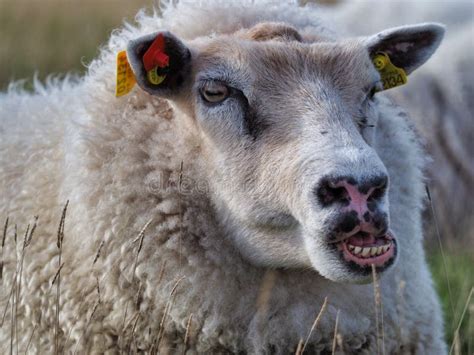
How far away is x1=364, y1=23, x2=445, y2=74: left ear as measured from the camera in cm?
427

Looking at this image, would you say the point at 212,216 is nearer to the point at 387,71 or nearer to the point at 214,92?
the point at 214,92

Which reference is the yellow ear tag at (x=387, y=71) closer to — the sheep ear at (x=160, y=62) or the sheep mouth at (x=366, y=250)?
the sheep ear at (x=160, y=62)

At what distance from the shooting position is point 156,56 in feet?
12.7

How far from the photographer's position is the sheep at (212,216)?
12.3 feet

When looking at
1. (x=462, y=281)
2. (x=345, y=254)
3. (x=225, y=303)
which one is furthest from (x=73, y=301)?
(x=462, y=281)

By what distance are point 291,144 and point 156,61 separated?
624 mm

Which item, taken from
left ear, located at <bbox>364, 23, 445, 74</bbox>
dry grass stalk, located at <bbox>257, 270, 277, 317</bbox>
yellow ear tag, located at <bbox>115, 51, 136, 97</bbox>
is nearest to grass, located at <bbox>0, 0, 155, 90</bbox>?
left ear, located at <bbox>364, 23, 445, 74</bbox>

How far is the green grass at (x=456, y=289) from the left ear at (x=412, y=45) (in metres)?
1.35

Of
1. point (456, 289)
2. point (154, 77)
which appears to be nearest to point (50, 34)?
point (456, 289)

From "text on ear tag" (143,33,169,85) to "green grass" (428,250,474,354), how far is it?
2.07 metres

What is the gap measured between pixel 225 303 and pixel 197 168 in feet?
1.72

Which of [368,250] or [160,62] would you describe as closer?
[368,250]

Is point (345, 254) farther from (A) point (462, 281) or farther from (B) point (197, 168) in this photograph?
(A) point (462, 281)

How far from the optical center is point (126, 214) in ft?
13.1
